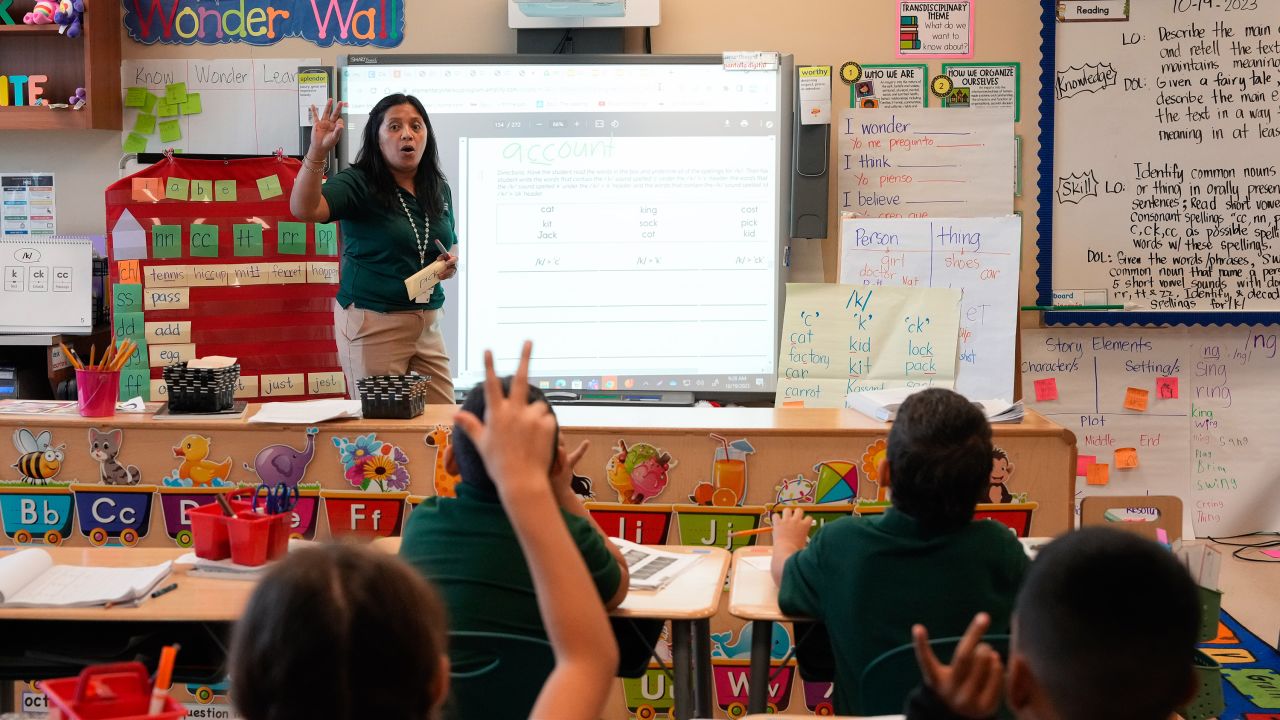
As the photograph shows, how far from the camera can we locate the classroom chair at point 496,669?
1.66 metres

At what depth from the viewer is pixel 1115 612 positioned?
1.04m

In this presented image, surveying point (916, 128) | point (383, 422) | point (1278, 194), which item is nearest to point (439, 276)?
point (383, 422)

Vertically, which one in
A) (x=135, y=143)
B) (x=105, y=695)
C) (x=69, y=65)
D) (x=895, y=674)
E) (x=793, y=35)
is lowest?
(x=895, y=674)

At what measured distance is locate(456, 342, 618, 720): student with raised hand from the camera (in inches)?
42.4

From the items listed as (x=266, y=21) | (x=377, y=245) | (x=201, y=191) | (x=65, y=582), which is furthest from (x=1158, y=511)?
(x=266, y=21)

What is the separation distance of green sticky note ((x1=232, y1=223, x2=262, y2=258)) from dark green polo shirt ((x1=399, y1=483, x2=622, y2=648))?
118 inches

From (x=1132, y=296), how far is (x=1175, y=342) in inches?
10.5

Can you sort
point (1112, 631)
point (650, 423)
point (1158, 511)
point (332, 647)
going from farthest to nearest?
1. point (650, 423)
2. point (1158, 511)
3. point (1112, 631)
4. point (332, 647)

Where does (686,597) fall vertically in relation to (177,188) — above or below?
below

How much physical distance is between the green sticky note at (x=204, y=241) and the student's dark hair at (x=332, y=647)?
3.71m

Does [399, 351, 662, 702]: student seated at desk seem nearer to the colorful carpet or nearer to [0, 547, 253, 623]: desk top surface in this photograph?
[0, 547, 253, 623]: desk top surface

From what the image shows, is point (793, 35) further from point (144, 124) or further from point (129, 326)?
point (129, 326)

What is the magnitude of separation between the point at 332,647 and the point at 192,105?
4253 millimetres

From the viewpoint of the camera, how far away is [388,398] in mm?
2984
